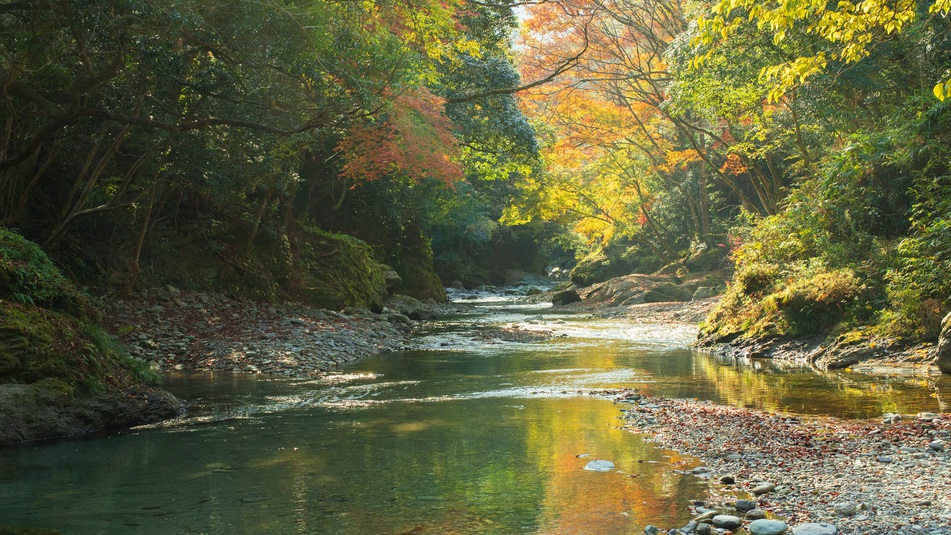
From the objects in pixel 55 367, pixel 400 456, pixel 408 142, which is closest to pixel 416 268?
pixel 408 142

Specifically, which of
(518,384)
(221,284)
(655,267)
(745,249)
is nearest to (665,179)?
(655,267)

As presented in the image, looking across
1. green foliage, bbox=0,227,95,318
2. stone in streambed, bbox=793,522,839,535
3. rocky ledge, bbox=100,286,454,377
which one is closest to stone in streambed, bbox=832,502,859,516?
stone in streambed, bbox=793,522,839,535

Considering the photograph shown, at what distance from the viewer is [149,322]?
12.6 meters

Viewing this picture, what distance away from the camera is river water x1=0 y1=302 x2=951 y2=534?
432cm

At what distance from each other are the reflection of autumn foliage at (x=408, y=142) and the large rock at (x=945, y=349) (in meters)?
10.1

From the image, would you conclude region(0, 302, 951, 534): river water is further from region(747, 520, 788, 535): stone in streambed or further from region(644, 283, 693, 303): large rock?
region(644, 283, 693, 303): large rock

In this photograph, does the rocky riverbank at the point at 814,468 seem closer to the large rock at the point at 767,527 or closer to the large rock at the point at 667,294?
the large rock at the point at 767,527

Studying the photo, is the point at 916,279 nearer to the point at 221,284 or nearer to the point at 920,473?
the point at 920,473

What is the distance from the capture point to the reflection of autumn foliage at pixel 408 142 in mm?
16172

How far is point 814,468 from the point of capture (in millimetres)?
5062

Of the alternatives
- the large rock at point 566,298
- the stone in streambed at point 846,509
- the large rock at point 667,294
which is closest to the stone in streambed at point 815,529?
the stone in streambed at point 846,509

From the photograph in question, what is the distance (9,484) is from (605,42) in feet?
64.8

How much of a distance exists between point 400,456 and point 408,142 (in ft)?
38.7

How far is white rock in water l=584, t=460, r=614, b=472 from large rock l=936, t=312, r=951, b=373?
6122 mm
